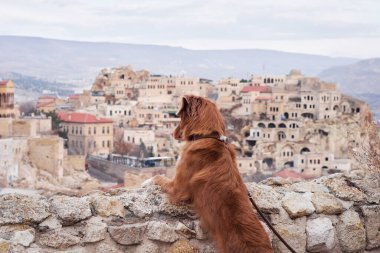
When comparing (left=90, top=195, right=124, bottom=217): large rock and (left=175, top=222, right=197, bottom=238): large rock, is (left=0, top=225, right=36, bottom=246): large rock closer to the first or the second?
Answer: (left=90, top=195, right=124, bottom=217): large rock

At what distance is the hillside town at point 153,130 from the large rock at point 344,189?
26.9 meters

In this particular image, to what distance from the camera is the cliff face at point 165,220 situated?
304 centimetres

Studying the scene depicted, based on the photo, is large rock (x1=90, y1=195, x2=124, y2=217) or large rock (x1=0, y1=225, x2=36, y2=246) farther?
large rock (x1=90, y1=195, x2=124, y2=217)

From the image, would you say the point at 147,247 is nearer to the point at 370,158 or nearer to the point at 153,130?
the point at 370,158

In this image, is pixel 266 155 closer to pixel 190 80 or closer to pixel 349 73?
pixel 190 80

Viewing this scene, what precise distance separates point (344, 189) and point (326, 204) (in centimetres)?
21

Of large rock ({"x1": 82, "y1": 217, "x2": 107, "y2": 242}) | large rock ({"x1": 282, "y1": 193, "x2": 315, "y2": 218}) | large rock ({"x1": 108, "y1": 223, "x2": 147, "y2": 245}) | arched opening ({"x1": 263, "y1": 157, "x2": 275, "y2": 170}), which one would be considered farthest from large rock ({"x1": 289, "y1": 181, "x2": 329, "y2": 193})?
arched opening ({"x1": 263, "y1": 157, "x2": 275, "y2": 170})

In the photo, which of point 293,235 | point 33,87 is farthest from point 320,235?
point 33,87

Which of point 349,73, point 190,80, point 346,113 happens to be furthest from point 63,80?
point 346,113

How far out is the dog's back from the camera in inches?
117

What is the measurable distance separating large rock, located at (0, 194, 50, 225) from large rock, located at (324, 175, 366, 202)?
58.3 inches

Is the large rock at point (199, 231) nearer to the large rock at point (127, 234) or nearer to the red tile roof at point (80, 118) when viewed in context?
the large rock at point (127, 234)

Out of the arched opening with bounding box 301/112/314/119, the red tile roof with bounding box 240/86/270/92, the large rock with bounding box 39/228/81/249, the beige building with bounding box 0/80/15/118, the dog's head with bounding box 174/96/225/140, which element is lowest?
the arched opening with bounding box 301/112/314/119

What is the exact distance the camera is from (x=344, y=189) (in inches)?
146
